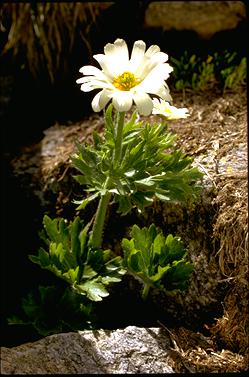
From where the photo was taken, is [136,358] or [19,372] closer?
[19,372]

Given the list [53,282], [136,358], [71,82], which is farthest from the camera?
[71,82]

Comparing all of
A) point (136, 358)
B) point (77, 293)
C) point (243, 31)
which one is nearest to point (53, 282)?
point (77, 293)

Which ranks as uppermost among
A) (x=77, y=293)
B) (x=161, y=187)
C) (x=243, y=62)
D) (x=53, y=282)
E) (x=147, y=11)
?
(x=147, y=11)

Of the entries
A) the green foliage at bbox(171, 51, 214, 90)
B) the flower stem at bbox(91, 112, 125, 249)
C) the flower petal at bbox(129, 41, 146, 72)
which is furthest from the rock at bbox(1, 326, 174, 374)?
the green foliage at bbox(171, 51, 214, 90)

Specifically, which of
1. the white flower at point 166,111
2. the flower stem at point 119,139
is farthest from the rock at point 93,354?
the white flower at point 166,111

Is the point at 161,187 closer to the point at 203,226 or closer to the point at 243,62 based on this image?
the point at 203,226

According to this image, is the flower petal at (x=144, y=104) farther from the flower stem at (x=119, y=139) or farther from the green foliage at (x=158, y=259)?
the green foliage at (x=158, y=259)

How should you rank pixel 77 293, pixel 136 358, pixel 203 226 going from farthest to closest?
pixel 203 226 < pixel 77 293 < pixel 136 358
